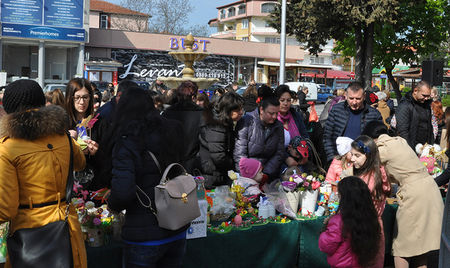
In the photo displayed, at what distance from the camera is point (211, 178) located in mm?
5031

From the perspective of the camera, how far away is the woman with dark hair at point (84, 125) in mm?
3904

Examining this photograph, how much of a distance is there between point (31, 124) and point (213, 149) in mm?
2514

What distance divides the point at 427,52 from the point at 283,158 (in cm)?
2058

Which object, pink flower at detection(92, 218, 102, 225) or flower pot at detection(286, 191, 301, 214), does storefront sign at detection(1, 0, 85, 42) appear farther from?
pink flower at detection(92, 218, 102, 225)

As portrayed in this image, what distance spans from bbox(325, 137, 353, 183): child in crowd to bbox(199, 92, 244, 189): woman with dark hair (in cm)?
108

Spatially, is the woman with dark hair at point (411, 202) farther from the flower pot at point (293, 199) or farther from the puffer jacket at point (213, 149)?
the puffer jacket at point (213, 149)

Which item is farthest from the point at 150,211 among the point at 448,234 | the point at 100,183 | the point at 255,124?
the point at 255,124

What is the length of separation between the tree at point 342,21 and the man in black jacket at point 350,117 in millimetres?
13393

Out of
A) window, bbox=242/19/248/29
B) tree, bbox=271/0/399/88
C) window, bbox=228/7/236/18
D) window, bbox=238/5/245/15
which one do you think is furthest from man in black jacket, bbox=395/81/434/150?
window, bbox=228/7/236/18

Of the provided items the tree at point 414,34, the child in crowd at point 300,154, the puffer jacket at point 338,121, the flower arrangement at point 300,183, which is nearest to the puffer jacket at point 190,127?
the flower arrangement at point 300,183

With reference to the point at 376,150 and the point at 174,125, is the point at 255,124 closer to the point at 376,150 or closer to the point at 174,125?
the point at 376,150

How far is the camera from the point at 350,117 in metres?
5.74

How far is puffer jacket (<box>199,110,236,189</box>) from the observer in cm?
499

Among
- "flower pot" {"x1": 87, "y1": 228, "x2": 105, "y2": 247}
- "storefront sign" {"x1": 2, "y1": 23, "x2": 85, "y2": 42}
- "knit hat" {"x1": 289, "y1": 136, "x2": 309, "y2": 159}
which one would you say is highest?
"storefront sign" {"x1": 2, "y1": 23, "x2": 85, "y2": 42}
